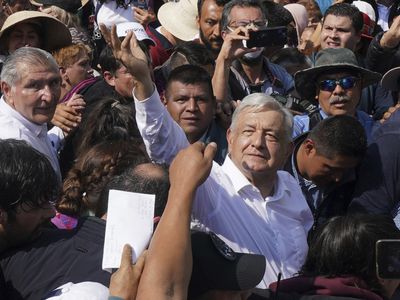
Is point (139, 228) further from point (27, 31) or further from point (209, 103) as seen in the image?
point (27, 31)

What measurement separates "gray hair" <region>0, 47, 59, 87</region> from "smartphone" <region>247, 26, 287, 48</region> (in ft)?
4.02

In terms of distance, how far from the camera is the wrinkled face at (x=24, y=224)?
3.07m

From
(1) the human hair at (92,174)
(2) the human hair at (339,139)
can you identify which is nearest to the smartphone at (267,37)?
(2) the human hair at (339,139)

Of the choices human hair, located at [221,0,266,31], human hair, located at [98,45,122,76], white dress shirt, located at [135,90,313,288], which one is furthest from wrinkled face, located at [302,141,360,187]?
human hair, located at [221,0,266,31]

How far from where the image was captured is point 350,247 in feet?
10.5

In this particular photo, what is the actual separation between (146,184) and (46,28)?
2.75 metres

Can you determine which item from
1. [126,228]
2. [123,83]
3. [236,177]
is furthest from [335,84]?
[126,228]

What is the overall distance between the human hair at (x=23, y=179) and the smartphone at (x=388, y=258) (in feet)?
3.90

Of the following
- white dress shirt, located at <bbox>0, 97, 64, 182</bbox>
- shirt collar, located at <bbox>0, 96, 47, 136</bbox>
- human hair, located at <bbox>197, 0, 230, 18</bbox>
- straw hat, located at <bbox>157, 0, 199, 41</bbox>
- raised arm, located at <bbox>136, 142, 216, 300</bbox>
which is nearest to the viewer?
raised arm, located at <bbox>136, 142, 216, 300</bbox>

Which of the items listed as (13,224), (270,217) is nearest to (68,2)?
(270,217)

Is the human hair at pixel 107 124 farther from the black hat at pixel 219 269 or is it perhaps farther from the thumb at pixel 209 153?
the black hat at pixel 219 269

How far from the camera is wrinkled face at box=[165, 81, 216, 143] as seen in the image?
15.9 ft

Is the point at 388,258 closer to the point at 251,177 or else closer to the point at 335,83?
the point at 251,177

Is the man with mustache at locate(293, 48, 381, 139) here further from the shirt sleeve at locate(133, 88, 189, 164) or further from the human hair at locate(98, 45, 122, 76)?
the shirt sleeve at locate(133, 88, 189, 164)
